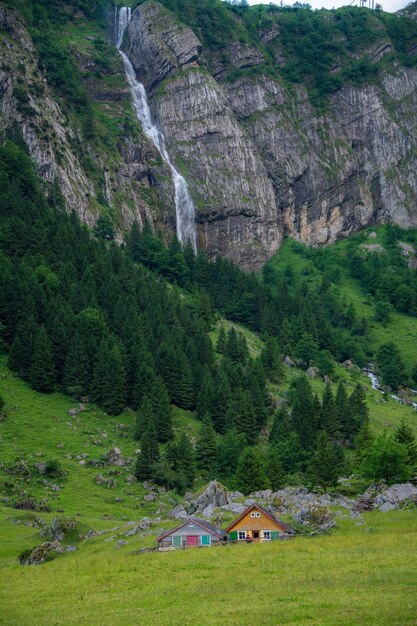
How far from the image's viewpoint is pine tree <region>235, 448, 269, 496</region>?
98500 mm

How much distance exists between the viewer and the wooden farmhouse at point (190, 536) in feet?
228

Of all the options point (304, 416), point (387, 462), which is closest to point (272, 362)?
point (304, 416)

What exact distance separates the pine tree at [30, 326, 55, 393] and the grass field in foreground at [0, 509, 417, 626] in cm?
5257

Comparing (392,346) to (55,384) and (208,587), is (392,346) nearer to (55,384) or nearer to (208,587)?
(55,384)

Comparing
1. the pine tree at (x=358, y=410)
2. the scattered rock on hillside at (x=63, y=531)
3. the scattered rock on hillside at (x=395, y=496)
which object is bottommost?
the pine tree at (x=358, y=410)

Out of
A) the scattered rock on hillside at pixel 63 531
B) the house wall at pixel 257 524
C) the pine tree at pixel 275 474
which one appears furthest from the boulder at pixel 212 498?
the house wall at pixel 257 524

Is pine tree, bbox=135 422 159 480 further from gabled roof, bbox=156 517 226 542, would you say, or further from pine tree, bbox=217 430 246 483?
gabled roof, bbox=156 517 226 542

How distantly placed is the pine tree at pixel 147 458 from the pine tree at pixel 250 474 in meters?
Result: 11.5

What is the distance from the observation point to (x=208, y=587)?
49.7m

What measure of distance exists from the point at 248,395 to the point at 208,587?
256ft

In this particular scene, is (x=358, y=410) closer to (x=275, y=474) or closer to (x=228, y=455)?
(x=228, y=455)

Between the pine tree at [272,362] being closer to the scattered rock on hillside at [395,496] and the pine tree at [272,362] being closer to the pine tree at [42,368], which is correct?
the pine tree at [42,368]

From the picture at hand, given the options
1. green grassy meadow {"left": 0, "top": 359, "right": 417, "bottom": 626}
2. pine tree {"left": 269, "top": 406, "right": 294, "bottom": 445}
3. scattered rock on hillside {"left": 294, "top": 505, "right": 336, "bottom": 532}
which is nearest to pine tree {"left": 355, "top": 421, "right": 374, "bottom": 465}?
pine tree {"left": 269, "top": 406, "right": 294, "bottom": 445}

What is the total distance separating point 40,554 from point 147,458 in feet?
119
